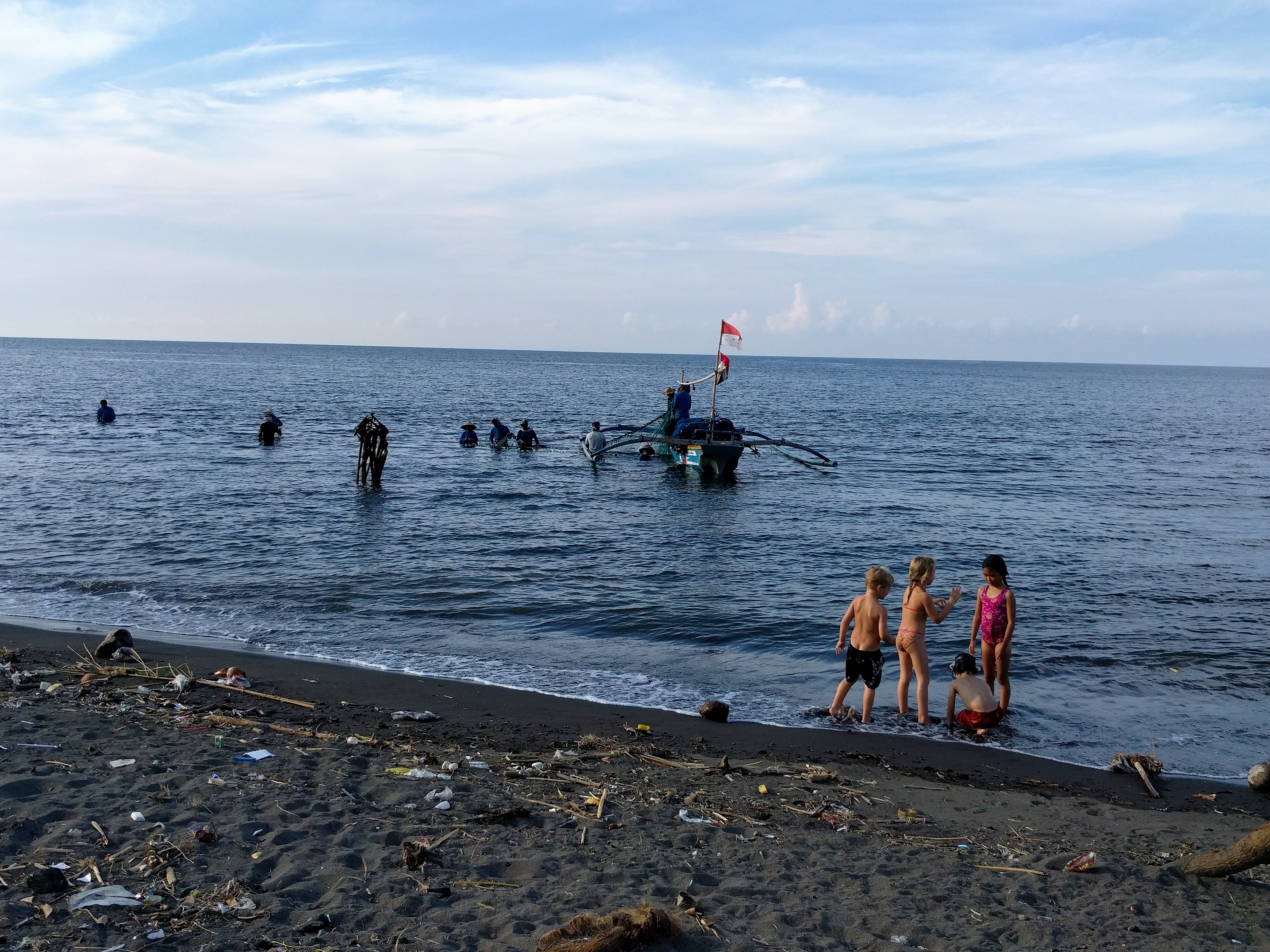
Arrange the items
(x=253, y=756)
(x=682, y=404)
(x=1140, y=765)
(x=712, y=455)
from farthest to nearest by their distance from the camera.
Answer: (x=682, y=404) < (x=712, y=455) < (x=1140, y=765) < (x=253, y=756)

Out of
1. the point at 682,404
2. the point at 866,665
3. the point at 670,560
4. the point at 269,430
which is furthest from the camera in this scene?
the point at 269,430

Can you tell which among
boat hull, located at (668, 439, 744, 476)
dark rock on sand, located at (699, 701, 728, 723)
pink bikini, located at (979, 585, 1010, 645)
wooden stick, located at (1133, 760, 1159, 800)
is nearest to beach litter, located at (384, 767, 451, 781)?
dark rock on sand, located at (699, 701, 728, 723)

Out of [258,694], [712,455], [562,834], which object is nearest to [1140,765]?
[562,834]

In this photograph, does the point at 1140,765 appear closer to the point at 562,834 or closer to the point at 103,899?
the point at 562,834

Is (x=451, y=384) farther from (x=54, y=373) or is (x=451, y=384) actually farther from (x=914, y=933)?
(x=914, y=933)

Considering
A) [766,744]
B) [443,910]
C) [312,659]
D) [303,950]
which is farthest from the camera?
[312,659]

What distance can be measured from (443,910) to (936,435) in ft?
159

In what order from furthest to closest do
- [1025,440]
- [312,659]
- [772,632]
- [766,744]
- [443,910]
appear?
[1025,440]
[772,632]
[312,659]
[766,744]
[443,910]

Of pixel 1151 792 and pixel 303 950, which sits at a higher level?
pixel 303 950

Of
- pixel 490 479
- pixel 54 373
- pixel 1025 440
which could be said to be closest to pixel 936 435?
pixel 1025 440

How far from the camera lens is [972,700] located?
9.61 meters

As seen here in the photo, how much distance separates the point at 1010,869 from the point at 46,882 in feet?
18.6

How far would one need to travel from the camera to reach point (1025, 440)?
47531 mm

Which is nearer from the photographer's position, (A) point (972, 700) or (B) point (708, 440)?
(A) point (972, 700)
